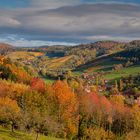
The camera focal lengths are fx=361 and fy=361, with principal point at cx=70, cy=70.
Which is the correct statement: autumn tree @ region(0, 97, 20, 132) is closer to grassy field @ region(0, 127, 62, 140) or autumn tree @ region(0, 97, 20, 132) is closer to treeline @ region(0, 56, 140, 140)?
treeline @ region(0, 56, 140, 140)

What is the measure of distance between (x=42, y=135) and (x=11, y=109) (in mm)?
12147

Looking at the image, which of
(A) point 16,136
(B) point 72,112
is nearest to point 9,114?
(A) point 16,136

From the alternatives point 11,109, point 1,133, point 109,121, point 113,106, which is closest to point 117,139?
point 109,121

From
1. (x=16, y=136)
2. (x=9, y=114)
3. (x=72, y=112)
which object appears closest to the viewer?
(x=16, y=136)

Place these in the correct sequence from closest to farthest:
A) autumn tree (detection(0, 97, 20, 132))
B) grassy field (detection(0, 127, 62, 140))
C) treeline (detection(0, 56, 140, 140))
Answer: grassy field (detection(0, 127, 62, 140)), autumn tree (detection(0, 97, 20, 132)), treeline (detection(0, 56, 140, 140))

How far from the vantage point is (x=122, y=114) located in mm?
133375

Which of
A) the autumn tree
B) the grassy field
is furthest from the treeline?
the grassy field

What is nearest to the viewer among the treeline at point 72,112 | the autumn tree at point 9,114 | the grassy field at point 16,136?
the grassy field at point 16,136

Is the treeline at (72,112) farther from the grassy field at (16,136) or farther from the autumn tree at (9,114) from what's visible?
the grassy field at (16,136)

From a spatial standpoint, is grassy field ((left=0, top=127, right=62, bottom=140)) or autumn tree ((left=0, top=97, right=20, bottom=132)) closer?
grassy field ((left=0, top=127, right=62, bottom=140))

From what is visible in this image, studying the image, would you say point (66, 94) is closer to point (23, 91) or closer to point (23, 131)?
point (23, 91)

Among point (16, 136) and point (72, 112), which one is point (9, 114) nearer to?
point (16, 136)

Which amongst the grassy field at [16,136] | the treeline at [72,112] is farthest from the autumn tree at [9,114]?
the grassy field at [16,136]

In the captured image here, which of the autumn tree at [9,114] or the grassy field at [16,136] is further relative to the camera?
the autumn tree at [9,114]
